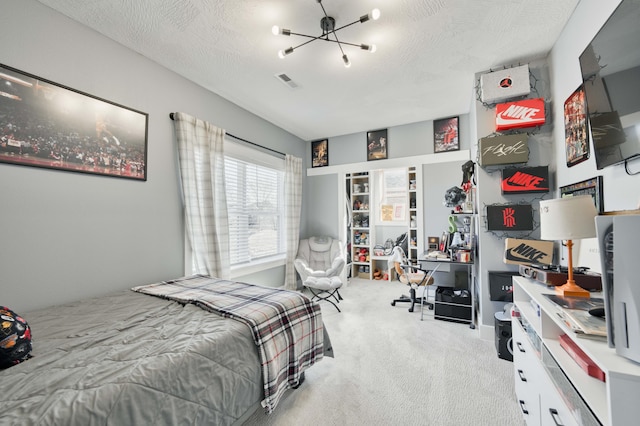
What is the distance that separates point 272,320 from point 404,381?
3.84ft

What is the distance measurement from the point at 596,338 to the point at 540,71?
263 centimetres

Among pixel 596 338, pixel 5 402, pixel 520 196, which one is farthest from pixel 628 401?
pixel 520 196

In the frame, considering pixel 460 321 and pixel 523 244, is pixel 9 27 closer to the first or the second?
pixel 523 244

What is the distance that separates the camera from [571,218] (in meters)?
1.22

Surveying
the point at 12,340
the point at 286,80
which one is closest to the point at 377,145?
the point at 286,80

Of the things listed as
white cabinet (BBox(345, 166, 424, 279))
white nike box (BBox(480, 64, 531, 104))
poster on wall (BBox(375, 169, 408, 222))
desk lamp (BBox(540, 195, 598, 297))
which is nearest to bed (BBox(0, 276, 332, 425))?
desk lamp (BBox(540, 195, 598, 297))

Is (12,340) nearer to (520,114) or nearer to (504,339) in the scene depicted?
(504,339)

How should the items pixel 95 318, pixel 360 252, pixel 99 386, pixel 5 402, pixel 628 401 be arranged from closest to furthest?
1. pixel 628 401
2. pixel 5 402
3. pixel 99 386
4. pixel 95 318
5. pixel 360 252

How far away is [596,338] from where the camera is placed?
844 mm

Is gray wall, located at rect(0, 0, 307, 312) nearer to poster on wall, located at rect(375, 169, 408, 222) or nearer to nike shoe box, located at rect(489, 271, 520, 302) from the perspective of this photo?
nike shoe box, located at rect(489, 271, 520, 302)

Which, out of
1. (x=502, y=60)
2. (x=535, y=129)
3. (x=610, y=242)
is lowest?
(x=610, y=242)

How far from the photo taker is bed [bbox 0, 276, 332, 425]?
2.93 ft

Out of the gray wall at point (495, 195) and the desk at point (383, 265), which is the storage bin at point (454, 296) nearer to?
the gray wall at point (495, 195)

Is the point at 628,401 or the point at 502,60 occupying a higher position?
the point at 502,60
